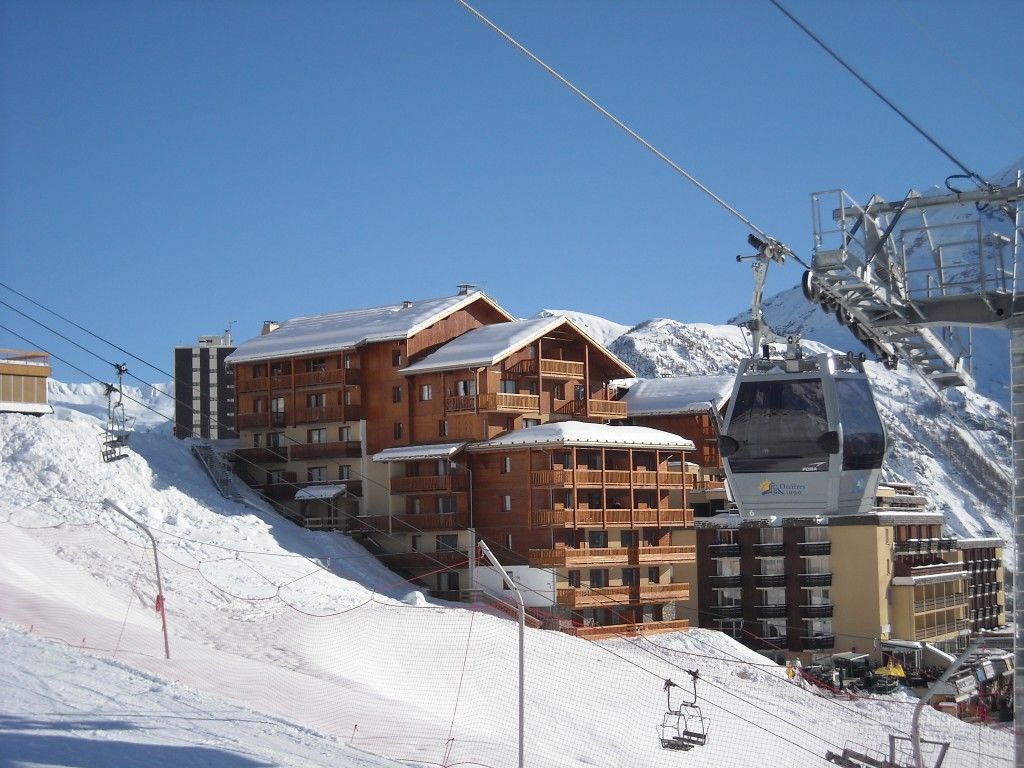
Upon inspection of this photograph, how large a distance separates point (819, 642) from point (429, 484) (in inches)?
854

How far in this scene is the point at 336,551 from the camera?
158 feet

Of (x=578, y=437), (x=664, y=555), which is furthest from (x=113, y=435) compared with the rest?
(x=664, y=555)

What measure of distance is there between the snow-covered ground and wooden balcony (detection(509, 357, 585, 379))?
32.9 ft

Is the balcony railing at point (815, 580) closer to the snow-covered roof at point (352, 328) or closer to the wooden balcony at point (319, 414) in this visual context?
the snow-covered roof at point (352, 328)

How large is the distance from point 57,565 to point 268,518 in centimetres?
1410

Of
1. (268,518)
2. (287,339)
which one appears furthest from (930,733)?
(287,339)

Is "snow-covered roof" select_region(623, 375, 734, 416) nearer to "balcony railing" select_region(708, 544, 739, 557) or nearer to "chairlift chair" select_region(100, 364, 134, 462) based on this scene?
"balcony railing" select_region(708, 544, 739, 557)

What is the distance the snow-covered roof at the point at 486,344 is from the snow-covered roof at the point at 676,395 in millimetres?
12330

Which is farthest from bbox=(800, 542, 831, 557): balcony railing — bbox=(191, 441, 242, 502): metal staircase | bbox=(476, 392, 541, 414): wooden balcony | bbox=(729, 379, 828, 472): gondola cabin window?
bbox=(729, 379, 828, 472): gondola cabin window

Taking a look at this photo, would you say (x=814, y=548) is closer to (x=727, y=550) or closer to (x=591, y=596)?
(x=727, y=550)

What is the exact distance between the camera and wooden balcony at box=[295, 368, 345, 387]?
176 ft

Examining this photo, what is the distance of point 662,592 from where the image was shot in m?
51.6

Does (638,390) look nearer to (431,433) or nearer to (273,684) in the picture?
(431,433)

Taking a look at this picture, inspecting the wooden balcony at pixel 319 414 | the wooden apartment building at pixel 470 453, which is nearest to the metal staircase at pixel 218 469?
the wooden apartment building at pixel 470 453
